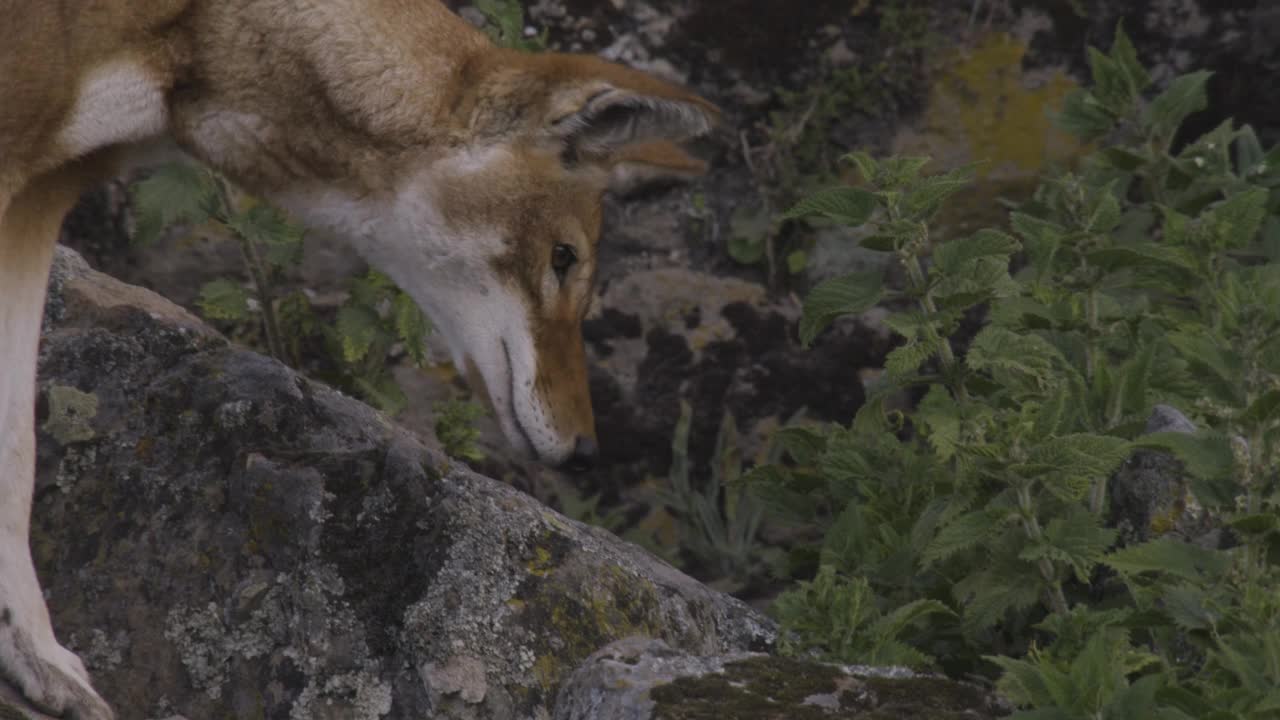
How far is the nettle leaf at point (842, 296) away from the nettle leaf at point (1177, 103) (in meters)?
1.86

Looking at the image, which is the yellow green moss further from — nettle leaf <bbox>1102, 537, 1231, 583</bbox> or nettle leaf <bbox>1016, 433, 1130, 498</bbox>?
nettle leaf <bbox>1102, 537, 1231, 583</bbox>

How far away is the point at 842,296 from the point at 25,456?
73.3 inches

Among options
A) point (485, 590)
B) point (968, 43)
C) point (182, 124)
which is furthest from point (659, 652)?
point (968, 43)

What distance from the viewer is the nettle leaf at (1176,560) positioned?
10.5 feet

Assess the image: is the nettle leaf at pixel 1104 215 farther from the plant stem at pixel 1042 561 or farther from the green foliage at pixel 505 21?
the green foliage at pixel 505 21

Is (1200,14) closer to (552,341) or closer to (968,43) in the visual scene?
(968,43)

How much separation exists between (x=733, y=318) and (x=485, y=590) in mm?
2775

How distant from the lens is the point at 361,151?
14.4ft

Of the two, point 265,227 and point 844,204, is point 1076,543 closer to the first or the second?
point 844,204

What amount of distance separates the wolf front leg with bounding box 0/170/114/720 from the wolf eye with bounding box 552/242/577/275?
123 centimetres

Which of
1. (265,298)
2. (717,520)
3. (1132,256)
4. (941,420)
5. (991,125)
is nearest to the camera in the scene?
(941,420)

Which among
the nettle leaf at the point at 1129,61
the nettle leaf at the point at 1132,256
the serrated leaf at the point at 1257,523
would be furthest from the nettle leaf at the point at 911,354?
the nettle leaf at the point at 1129,61

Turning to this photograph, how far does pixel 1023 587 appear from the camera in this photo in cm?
362

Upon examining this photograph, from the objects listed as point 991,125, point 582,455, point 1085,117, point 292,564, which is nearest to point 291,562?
point 292,564
